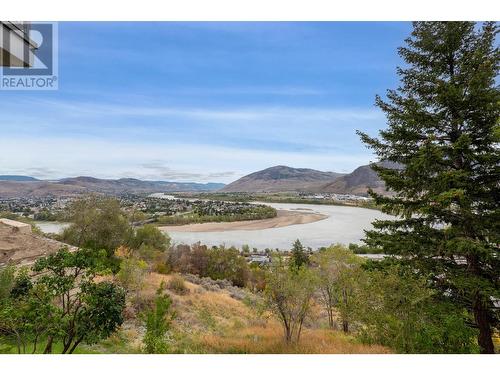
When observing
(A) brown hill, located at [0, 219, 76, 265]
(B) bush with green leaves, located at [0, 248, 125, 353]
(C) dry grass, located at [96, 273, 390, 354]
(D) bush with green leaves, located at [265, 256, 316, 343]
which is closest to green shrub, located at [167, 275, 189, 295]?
(C) dry grass, located at [96, 273, 390, 354]

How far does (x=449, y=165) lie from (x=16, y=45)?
9.25m

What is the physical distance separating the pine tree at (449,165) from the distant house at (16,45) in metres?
7.75

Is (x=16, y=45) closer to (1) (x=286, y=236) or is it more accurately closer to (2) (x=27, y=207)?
(1) (x=286, y=236)

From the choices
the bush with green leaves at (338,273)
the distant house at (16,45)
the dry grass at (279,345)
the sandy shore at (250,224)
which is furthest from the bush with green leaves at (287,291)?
the sandy shore at (250,224)

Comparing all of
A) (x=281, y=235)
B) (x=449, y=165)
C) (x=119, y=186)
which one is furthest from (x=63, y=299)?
(x=119, y=186)

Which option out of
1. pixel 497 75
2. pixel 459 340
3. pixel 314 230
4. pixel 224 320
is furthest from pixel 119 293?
pixel 314 230

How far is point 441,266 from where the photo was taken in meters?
6.68

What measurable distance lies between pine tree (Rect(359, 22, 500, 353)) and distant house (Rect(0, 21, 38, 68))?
7.75m

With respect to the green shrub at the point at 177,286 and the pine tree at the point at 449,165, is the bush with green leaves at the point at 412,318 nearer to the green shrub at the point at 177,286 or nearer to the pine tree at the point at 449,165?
the pine tree at the point at 449,165

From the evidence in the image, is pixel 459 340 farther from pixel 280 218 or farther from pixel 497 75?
pixel 280 218

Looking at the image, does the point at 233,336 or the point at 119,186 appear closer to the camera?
the point at 233,336

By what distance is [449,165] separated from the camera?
663cm

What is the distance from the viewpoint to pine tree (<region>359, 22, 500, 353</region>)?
6.18 m

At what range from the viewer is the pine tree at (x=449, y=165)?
6.18m
